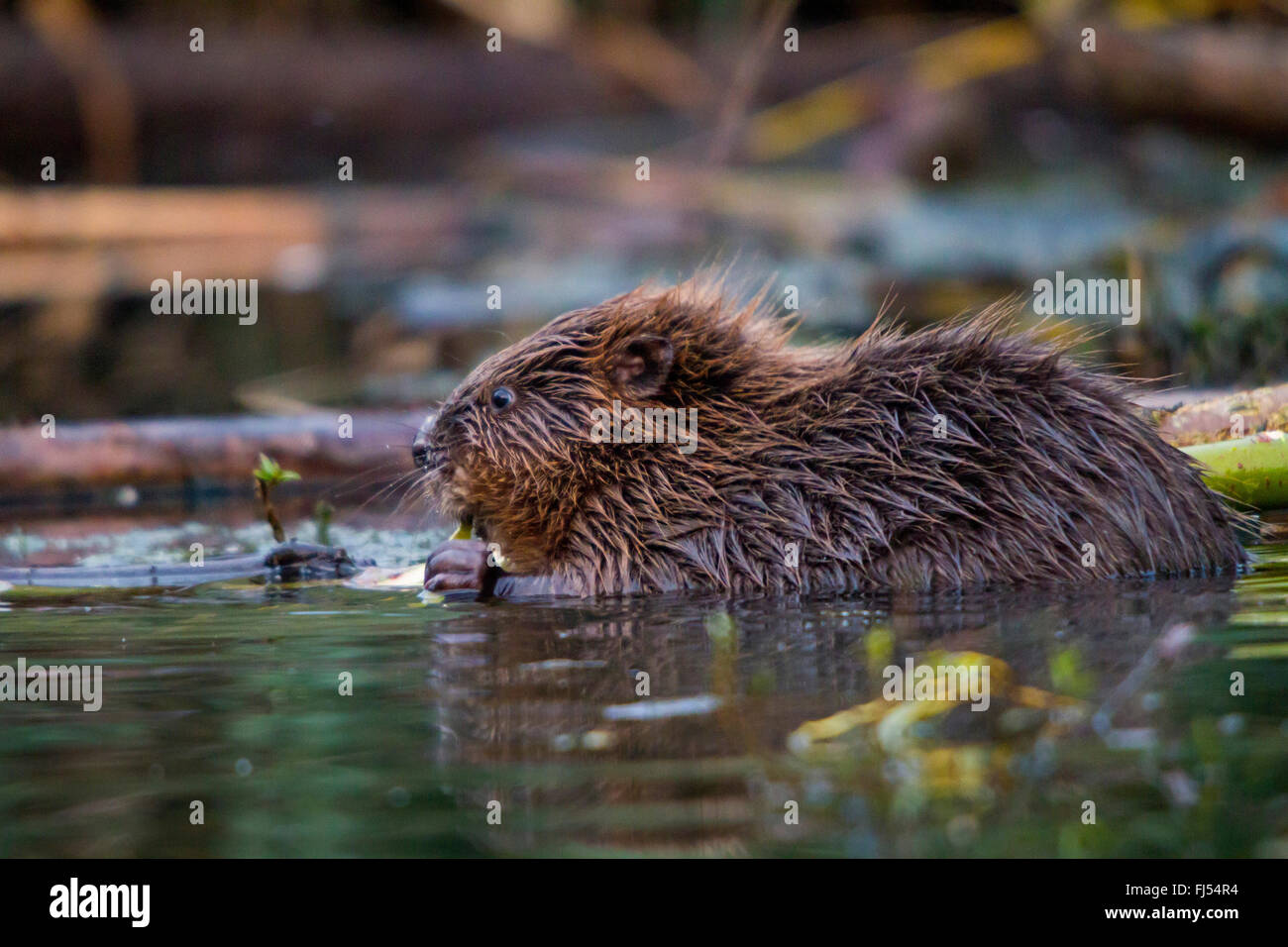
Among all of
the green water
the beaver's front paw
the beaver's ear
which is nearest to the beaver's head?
the beaver's ear

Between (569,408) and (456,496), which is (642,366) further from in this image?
(456,496)

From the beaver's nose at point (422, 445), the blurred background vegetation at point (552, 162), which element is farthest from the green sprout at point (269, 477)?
the blurred background vegetation at point (552, 162)

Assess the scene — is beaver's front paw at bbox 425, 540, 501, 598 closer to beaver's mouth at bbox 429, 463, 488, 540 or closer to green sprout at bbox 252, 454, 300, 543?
beaver's mouth at bbox 429, 463, 488, 540

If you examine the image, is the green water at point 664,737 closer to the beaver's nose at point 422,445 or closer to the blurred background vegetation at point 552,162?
the beaver's nose at point 422,445

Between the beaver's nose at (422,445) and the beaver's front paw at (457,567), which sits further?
the beaver's nose at (422,445)

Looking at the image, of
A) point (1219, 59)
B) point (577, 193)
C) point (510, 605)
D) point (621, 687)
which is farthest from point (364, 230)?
point (621, 687)
